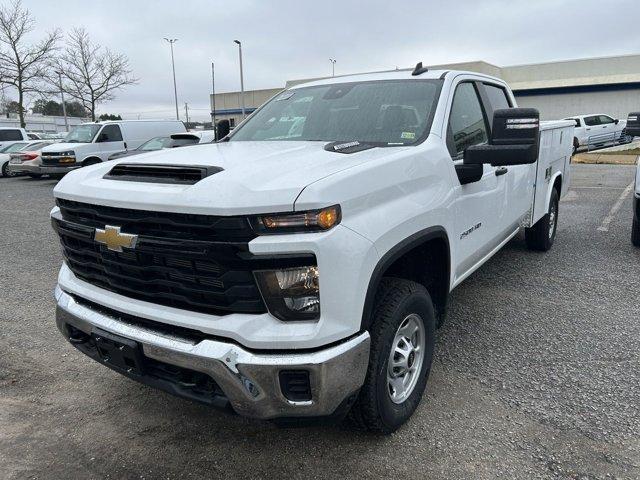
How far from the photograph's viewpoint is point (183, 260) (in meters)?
2.21

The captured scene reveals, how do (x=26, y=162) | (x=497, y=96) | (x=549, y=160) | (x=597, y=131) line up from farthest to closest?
(x=597, y=131) → (x=26, y=162) → (x=549, y=160) → (x=497, y=96)

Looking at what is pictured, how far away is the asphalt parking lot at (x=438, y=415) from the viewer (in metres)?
2.55

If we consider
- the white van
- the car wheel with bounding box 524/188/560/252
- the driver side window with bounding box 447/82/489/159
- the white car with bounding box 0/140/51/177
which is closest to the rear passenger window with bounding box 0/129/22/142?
the white car with bounding box 0/140/51/177

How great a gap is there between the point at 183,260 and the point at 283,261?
0.47 m

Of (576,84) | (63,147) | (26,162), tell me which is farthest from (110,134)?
(576,84)

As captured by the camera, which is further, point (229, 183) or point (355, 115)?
point (355, 115)

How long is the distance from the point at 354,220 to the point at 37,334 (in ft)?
10.8

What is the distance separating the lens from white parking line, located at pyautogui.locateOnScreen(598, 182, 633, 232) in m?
7.79

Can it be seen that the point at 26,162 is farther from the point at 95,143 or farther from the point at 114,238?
the point at 114,238

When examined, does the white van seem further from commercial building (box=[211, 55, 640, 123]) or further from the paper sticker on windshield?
commercial building (box=[211, 55, 640, 123])

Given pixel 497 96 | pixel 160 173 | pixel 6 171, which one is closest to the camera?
pixel 160 173

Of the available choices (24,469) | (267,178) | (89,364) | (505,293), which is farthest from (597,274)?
(24,469)

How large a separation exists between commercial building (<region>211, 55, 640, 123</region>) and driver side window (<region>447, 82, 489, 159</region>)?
35.0 m

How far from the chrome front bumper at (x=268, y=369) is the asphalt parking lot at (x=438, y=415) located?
55cm
